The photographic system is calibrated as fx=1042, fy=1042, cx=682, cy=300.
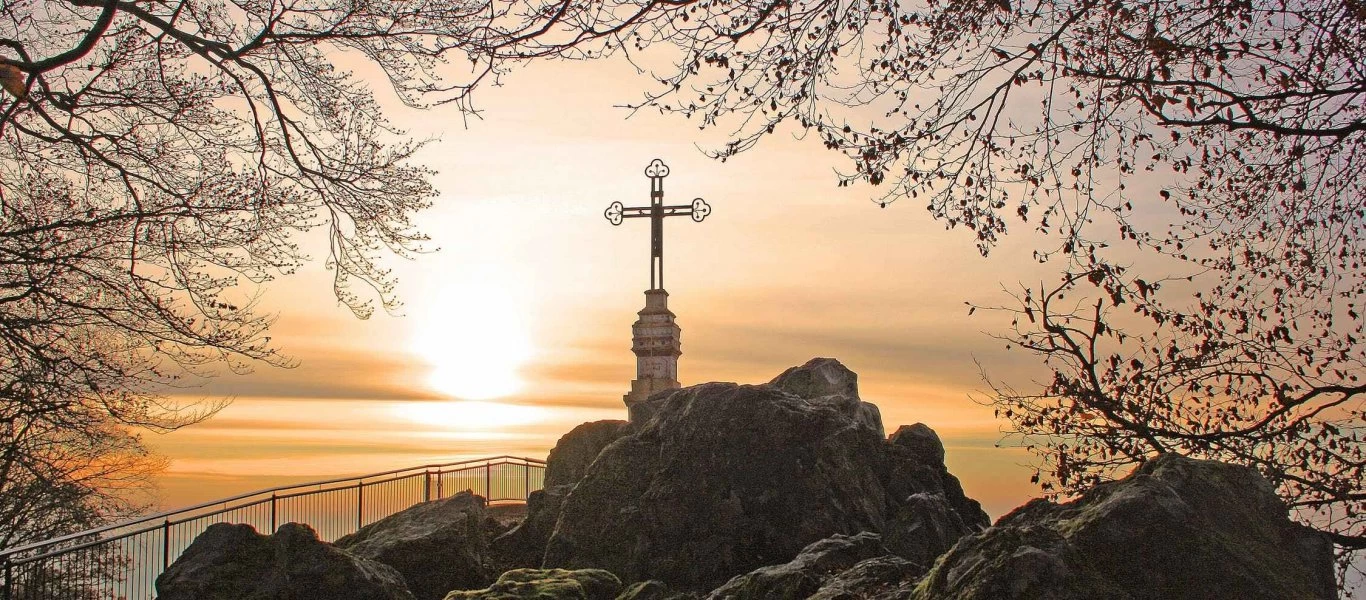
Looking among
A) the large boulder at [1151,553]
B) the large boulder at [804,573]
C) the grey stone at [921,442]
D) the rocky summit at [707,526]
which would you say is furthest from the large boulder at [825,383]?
the large boulder at [1151,553]

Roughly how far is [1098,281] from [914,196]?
195 centimetres

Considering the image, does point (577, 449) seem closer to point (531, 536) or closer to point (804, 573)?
point (531, 536)

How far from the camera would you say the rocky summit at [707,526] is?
8.59 metres

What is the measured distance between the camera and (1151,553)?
6238 mm

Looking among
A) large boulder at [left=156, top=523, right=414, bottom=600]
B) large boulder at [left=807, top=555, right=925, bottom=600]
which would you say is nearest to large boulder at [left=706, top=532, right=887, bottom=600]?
large boulder at [left=807, top=555, right=925, bottom=600]

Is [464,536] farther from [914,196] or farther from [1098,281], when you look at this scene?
[1098,281]

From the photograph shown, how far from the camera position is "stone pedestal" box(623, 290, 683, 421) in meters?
22.9

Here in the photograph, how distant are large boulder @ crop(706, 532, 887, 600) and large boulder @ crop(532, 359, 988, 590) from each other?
3330 mm

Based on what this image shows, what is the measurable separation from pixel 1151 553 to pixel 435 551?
33.9ft

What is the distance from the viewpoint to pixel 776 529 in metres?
13.4

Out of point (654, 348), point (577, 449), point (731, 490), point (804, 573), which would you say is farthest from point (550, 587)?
point (654, 348)

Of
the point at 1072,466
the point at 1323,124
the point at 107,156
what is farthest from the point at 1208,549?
the point at 107,156

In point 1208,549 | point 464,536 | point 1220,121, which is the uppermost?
point 1220,121

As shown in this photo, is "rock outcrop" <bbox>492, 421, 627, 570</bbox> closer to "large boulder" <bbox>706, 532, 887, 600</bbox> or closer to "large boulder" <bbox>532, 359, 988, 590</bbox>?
"large boulder" <bbox>532, 359, 988, 590</bbox>
